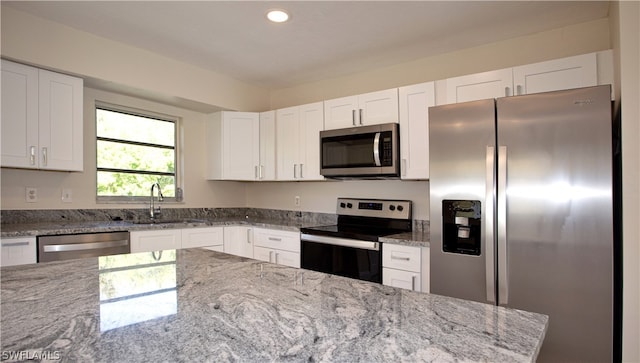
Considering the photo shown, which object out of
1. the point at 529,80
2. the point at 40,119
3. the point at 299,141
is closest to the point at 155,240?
the point at 40,119

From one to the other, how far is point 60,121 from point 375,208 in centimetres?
268

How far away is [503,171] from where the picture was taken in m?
1.99

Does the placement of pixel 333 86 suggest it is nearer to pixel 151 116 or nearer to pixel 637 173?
A: pixel 151 116

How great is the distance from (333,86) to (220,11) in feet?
5.37

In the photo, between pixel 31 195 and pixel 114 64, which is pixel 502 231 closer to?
pixel 114 64

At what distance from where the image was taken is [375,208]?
3.40 metres

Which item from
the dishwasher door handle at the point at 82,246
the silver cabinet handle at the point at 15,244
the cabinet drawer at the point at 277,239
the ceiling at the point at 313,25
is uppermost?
the ceiling at the point at 313,25

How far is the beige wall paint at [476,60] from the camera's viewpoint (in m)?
2.60

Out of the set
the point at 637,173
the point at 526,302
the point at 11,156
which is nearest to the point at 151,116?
the point at 11,156

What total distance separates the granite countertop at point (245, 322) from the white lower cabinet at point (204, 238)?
204 cm

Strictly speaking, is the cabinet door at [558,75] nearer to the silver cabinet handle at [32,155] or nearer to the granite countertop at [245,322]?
the granite countertop at [245,322]

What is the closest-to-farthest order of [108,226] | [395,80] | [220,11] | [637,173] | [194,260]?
[194,260]
[637,173]
[220,11]
[108,226]
[395,80]

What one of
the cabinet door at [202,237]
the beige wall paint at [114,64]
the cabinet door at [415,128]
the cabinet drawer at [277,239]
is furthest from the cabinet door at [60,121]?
the cabinet door at [415,128]

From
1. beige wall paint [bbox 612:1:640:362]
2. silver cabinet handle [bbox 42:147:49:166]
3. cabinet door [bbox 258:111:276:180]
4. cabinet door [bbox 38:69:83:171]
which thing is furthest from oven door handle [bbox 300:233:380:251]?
silver cabinet handle [bbox 42:147:49:166]
